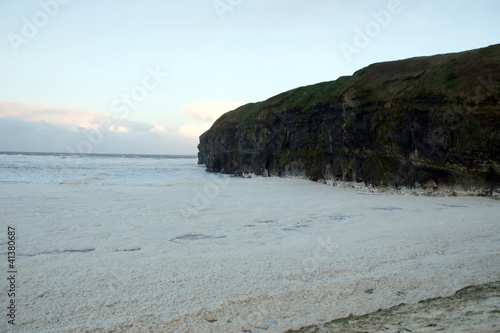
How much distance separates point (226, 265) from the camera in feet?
18.5

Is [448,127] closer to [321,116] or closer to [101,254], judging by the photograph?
[321,116]

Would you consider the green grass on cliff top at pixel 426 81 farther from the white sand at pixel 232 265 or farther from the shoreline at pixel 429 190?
the white sand at pixel 232 265

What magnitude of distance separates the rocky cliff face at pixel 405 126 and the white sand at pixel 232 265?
4.67 meters

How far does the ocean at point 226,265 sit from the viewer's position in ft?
13.0

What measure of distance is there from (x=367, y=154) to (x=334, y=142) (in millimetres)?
3531

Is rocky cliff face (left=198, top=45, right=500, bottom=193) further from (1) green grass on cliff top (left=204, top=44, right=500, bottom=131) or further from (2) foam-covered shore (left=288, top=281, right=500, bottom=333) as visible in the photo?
A: (2) foam-covered shore (left=288, top=281, right=500, bottom=333)

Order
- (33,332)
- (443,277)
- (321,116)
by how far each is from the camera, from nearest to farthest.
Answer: (33,332)
(443,277)
(321,116)

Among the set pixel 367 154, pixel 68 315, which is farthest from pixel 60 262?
pixel 367 154

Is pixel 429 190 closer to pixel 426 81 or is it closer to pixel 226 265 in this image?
pixel 426 81

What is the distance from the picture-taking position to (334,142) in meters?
22.4

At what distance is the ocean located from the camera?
3975mm

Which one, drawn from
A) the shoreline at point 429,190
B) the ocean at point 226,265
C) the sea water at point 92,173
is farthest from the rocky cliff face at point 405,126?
the sea water at point 92,173

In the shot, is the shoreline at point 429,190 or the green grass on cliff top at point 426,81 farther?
the green grass on cliff top at point 426,81

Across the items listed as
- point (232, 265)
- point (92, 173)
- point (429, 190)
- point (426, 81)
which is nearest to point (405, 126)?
point (426, 81)
